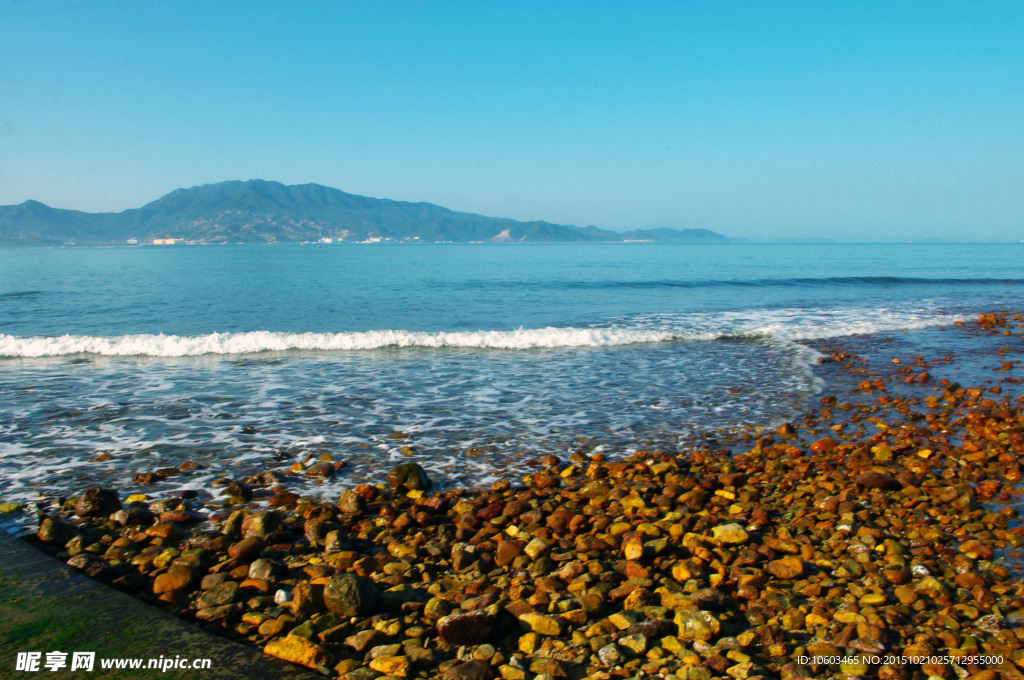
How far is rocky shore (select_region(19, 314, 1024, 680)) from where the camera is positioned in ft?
12.4

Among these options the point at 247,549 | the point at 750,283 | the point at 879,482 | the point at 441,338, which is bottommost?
the point at 247,549

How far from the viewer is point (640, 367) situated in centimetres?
1427

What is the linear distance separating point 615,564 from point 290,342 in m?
14.9

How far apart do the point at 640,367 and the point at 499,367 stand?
3477 millimetres

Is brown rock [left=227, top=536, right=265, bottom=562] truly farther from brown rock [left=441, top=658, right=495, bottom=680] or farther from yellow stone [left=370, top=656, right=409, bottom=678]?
brown rock [left=441, top=658, right=495, bottom=680]

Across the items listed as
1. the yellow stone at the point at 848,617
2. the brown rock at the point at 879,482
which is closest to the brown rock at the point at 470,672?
the yellow stone at the point at 848,617

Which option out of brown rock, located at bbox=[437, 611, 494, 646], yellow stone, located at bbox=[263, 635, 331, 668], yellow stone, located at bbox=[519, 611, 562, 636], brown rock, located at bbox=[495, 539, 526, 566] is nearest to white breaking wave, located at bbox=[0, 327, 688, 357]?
brown rock, located at bbox=[495, 539, 526, 566]

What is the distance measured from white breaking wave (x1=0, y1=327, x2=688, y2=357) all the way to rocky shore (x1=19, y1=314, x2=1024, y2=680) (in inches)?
402

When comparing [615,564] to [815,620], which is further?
[615,564]

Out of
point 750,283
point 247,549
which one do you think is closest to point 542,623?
point 247,549

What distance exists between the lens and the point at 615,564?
16.3 feet

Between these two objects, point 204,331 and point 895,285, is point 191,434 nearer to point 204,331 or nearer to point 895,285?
point 204,331

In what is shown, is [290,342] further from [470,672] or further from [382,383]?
[470,672]

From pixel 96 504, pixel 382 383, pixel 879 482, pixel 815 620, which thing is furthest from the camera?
pixel 382 383
